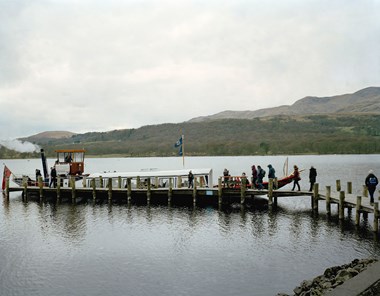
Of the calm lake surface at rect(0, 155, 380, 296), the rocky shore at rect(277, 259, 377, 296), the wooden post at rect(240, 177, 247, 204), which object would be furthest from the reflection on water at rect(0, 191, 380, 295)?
the rocky shore at rect(277, 259, 377, 296)

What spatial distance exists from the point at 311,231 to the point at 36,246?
17.1m

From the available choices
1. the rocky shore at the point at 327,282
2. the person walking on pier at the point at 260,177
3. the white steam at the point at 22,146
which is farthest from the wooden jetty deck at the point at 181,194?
the white steam at the point at 22,146

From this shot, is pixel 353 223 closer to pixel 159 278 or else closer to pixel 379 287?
pixel 159 278

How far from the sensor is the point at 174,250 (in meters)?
22.2

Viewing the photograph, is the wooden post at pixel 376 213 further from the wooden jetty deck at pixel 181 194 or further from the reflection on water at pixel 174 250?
the wooden jetty deck at pixel 181 194

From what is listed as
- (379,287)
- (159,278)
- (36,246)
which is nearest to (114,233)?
(36,246)

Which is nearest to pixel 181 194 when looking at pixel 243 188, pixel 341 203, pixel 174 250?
pixel 243 188

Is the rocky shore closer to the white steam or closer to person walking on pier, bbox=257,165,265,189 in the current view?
person walking on pier, bbox=257,165,265,189

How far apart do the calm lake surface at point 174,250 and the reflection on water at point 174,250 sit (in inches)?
1.9

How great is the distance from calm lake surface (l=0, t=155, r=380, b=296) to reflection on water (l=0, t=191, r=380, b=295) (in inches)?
1.9

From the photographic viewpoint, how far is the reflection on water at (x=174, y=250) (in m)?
17.4

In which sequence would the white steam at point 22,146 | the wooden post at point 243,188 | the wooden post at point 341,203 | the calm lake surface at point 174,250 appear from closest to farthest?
the calm lake surface at point 174,250, the wooden post at point 341,203, the wooden post at point 243,188, the white steam at point 22,146

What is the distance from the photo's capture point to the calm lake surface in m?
17.4

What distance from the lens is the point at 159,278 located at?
59.3ft
